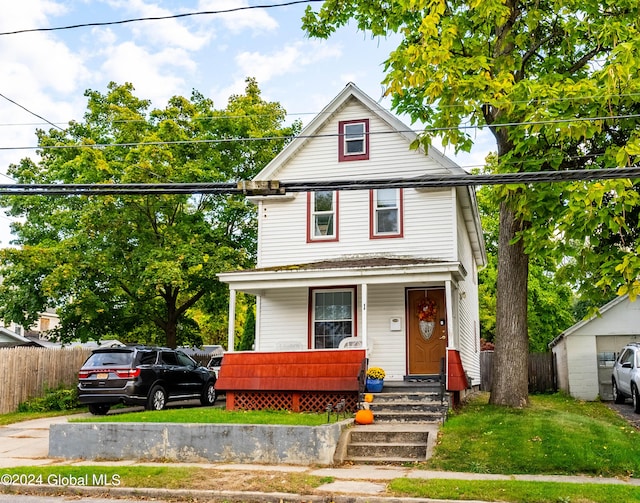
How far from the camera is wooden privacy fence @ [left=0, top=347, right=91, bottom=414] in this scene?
1936 cm

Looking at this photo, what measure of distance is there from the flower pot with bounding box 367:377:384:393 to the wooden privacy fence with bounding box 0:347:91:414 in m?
10.8

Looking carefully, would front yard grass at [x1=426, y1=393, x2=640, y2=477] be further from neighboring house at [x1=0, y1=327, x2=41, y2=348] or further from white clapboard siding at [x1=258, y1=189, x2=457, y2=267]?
neighboring house at [x1=0, y1=327, x2=41, y2=348]

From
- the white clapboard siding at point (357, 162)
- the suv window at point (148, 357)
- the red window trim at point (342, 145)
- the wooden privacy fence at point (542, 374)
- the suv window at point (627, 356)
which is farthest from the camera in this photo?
the wooden privacy fence at point (542, 374)

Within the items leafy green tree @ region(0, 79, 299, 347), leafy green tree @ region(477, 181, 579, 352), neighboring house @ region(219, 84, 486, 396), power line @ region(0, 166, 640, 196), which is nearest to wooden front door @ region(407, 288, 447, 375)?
neighboring house @ region(219, 84, 486, 396)

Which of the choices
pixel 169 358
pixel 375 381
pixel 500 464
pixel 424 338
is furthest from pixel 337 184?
pixel 169 358

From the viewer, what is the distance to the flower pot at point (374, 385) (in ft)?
52.3

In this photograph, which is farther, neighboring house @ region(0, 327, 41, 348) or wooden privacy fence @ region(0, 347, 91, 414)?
neighboring house @ region(0, 327, 41, 348)

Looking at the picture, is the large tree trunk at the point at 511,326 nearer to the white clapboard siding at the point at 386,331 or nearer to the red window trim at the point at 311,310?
the white clapboard siding at the point at 386,331

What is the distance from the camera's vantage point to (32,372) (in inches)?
802

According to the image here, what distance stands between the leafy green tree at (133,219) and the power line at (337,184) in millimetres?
12479

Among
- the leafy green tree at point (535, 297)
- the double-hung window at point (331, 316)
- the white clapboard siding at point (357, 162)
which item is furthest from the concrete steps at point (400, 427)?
the leafy green tree at point (535, 297)

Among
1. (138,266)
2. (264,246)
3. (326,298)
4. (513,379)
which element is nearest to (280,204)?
(264,246)

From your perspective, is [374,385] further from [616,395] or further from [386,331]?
[616,395]

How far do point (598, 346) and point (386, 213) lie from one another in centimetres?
937
